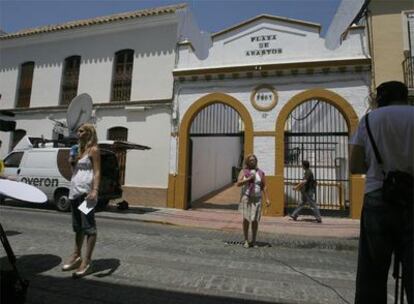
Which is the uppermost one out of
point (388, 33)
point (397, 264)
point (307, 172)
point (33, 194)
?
point (388, 33)

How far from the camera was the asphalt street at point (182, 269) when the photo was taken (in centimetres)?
396

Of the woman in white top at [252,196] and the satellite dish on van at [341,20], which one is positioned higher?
the satellite dish on van at [341,20]

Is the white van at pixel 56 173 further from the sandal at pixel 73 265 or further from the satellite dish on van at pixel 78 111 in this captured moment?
the sandal at pixel 73 265

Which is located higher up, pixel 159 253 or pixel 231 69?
pixel 231 69

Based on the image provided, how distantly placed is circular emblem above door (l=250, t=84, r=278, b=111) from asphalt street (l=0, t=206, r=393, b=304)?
6.13m

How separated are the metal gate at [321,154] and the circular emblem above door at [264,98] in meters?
1.04

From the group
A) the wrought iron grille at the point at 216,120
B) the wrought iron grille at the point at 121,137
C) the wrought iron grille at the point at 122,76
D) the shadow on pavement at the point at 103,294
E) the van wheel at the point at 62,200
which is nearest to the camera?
the shadow on pavement at the point at 103,294

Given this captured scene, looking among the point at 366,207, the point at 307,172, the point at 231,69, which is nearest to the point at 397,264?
the point at 366,207

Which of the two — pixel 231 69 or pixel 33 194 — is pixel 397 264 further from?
pixel 231 69

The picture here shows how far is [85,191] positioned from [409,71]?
11.8 metres

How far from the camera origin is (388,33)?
1237cm

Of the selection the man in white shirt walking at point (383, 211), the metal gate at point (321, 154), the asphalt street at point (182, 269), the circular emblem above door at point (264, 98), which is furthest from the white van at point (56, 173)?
the man in white shirt walking at point (383, 211)

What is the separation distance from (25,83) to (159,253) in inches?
624

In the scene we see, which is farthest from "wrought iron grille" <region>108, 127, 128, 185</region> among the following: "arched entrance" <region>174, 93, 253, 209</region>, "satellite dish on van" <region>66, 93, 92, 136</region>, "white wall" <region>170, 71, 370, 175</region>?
"arched entrance" <region>174, 93, 253, 209</region>
